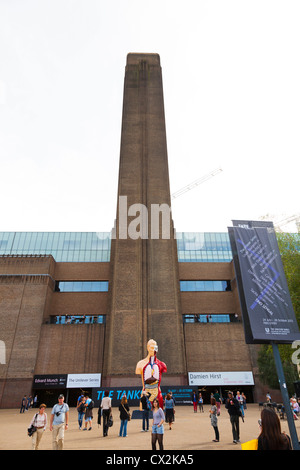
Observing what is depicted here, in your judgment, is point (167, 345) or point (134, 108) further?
point (134, 108)

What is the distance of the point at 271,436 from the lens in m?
3.91

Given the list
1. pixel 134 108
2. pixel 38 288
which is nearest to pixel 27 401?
pixel 38 288

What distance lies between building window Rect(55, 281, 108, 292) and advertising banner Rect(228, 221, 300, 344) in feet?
114

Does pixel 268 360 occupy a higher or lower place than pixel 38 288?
lower

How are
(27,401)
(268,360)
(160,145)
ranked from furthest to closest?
(160,145) → (268,360) → (27,401)

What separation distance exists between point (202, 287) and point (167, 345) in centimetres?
1270

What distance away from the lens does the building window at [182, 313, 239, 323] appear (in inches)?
1689

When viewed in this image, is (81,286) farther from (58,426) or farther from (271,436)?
(271,436)

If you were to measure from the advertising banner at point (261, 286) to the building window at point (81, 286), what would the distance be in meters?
34.7

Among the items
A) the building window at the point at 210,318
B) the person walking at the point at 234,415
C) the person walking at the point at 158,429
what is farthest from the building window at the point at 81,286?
the person walking at the point at 158,429

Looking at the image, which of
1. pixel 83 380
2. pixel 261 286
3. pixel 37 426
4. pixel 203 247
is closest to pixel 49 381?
pixel 83 380

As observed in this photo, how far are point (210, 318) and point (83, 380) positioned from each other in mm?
19665
